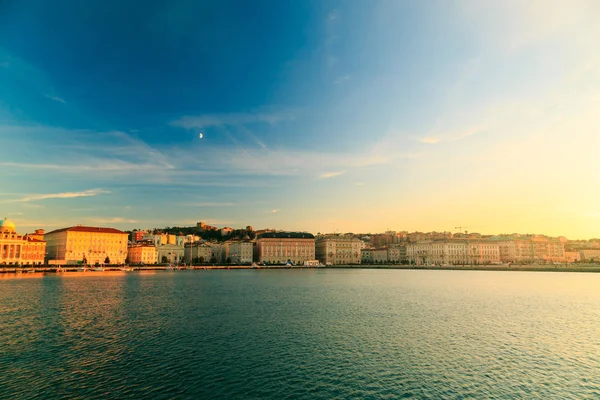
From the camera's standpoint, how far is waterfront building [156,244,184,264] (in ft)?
495

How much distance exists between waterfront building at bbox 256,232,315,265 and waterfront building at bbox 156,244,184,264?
31031mm

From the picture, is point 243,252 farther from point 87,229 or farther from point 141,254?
point 87,229

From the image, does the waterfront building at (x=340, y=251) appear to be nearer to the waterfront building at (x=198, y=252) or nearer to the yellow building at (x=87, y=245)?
the waterfront building at (x=198, y=252)

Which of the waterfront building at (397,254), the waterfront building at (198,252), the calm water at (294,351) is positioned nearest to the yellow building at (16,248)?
the waterfront building at (198,252)

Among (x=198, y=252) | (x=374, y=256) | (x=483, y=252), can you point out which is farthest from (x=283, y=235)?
(x=483, y=252)

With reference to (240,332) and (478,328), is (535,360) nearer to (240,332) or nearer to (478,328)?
(478,328)

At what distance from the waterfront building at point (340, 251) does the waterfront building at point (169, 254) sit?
188 feet

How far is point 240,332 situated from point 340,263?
459ft

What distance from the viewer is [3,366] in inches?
672

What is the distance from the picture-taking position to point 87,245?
125 m

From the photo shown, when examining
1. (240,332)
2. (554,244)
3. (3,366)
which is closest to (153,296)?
(240,332)

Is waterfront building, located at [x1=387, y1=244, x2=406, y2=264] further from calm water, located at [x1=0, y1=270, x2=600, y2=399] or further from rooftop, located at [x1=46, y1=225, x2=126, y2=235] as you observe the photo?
calm water, located at [x1=0, y1=270, x2=600, y2=399]

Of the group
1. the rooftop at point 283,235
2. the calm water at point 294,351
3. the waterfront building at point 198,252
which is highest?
the rooftop at point 283,235

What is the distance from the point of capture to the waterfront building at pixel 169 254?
495 ft
